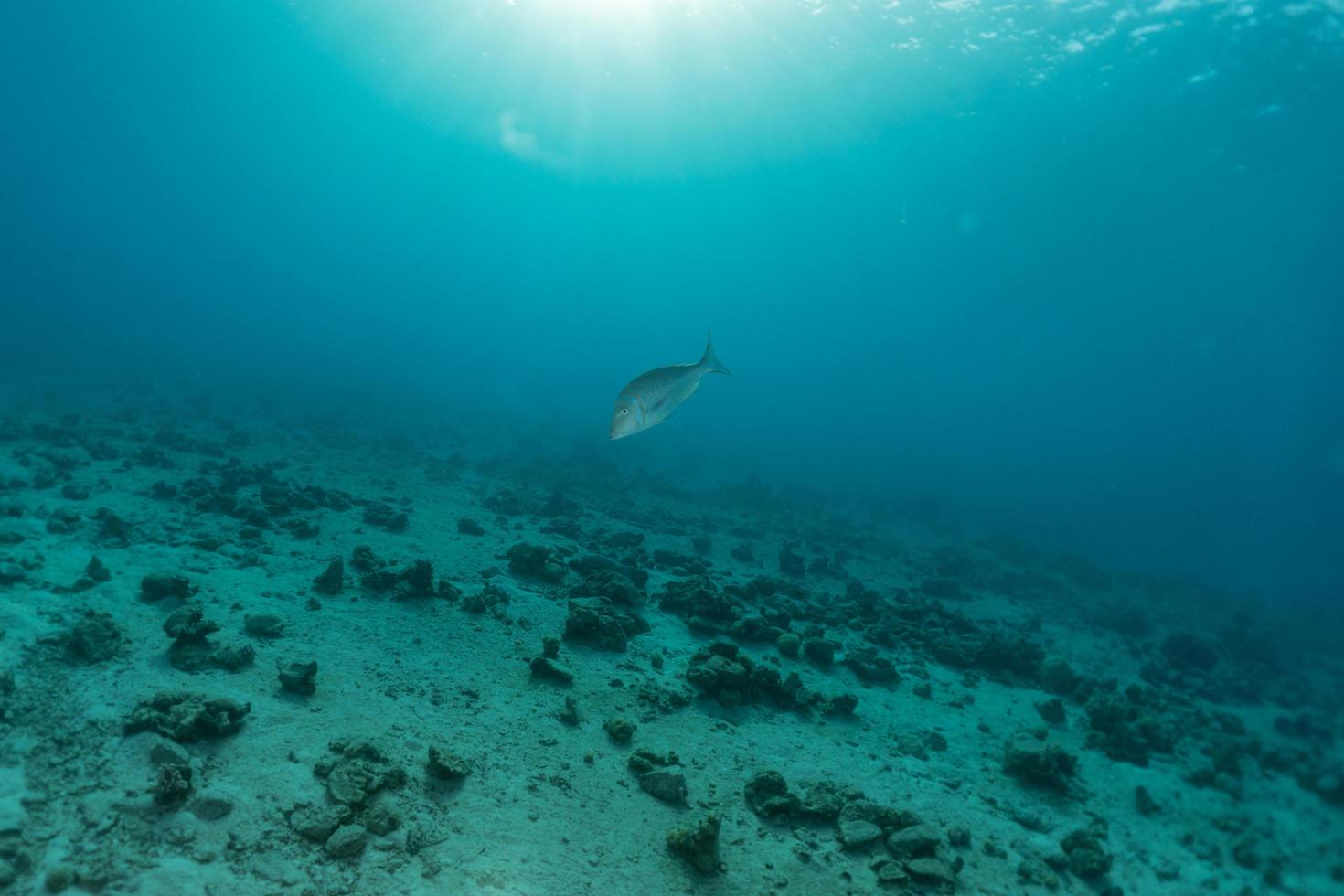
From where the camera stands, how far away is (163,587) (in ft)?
19.9

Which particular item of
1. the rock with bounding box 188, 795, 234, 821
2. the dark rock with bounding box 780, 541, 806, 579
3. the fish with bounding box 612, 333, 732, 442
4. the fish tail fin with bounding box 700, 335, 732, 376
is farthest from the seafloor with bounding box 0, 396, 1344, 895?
the fish tail fin with bounding box 700, 335, 732, 376

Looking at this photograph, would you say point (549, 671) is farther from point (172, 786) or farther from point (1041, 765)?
point (1041, 765)

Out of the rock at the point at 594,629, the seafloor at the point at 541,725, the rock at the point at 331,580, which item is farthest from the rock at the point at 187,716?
the rock at the point at 594,629

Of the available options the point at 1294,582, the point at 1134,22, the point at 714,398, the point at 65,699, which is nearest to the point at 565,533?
the point at 65,699

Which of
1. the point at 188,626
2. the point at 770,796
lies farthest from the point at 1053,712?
the point at 188,626

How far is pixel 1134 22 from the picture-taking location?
26.5m

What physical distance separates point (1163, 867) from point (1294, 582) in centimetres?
4343

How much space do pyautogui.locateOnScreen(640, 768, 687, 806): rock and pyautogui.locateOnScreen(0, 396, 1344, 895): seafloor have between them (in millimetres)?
21

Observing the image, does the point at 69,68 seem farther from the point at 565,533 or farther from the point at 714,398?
the point at 565,533

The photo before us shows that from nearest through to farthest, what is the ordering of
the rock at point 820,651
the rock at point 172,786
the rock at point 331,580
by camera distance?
the rock at point 172,786 < the rock at point 331,580 < the rock at point 820,651

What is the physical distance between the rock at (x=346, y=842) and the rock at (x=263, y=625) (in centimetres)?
289

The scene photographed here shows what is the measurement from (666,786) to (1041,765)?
4.11m

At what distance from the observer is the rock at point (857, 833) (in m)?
4.41

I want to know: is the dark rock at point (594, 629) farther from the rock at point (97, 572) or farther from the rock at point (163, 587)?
the rock at point (97, 572)
